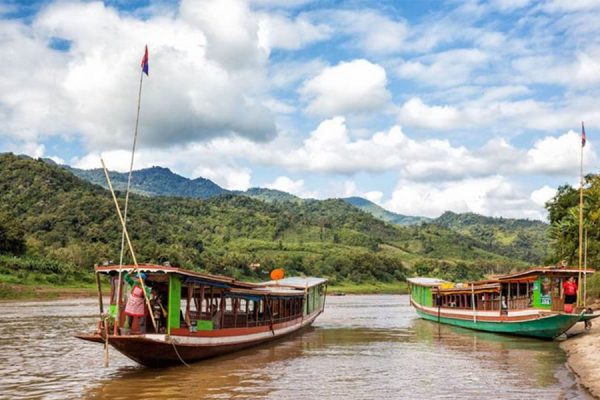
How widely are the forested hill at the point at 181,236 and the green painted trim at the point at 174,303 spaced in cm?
5717

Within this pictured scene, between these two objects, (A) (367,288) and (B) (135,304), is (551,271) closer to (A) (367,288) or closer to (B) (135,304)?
(B) (135,304)

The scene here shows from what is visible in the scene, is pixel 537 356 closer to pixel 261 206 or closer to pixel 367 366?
pixel 367 366

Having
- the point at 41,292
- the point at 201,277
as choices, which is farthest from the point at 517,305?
the point at 41,292

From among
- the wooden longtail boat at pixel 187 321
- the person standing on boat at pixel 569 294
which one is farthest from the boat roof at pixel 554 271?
the wooden longtail boat at pixel 187 321

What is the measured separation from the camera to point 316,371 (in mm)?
19641

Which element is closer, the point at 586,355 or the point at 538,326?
the point at 586,355

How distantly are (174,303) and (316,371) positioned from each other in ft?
17.4

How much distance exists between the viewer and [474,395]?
610 inches

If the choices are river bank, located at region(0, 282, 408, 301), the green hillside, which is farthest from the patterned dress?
the green hillside

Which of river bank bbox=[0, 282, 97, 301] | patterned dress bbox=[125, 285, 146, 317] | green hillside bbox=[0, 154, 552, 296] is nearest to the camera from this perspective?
patterned dress bbox=[125, 285, 146, 317]

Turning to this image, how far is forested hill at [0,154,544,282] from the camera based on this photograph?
276 feet

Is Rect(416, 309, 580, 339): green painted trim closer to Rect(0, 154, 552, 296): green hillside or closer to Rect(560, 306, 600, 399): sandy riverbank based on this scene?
Rect(560, 306, 600, 399): sandy riverbank

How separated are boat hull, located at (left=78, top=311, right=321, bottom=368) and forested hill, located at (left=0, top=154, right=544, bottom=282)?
55.6 m

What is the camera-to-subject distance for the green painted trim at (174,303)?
738 inches
